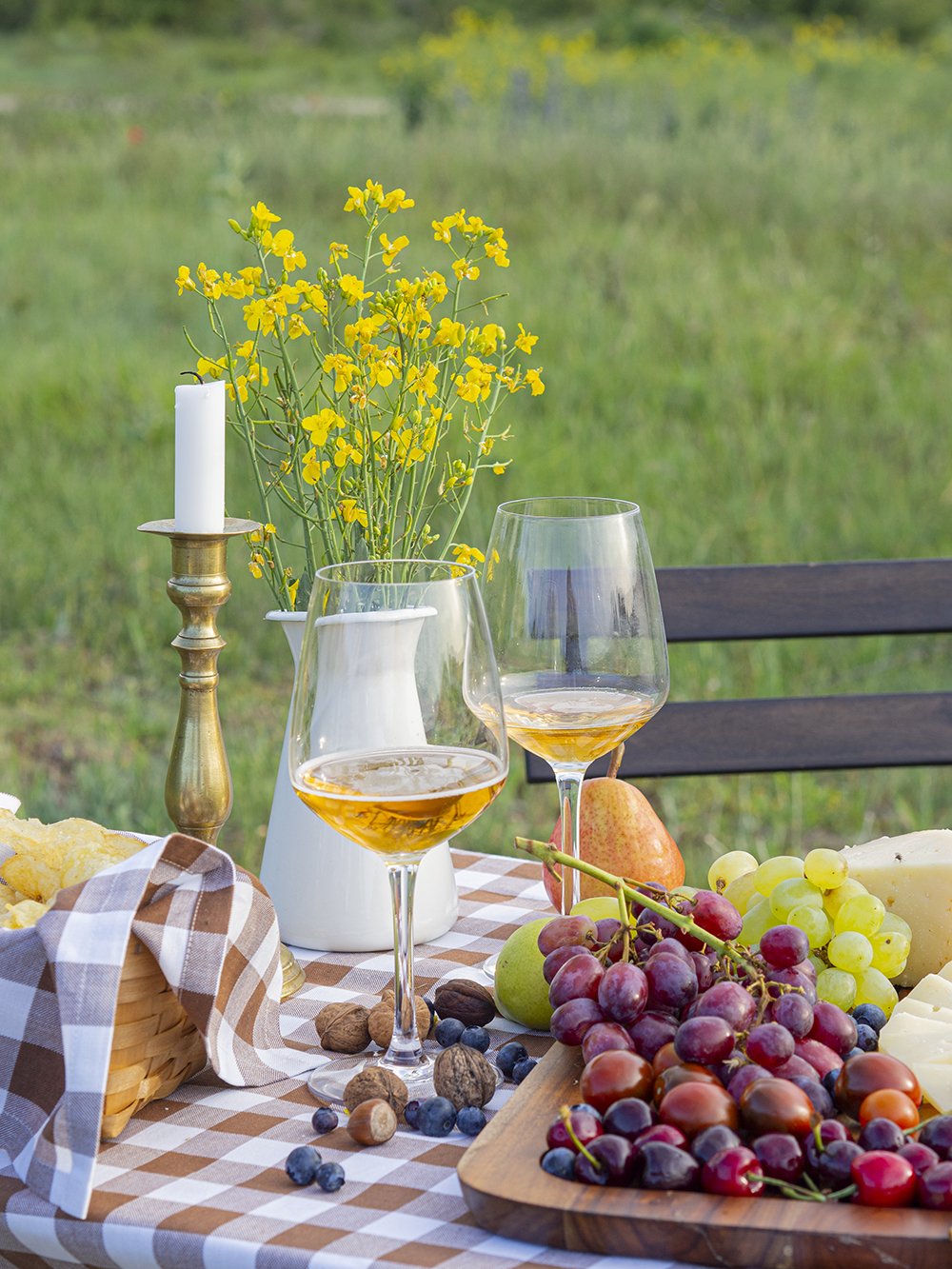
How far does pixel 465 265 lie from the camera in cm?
112

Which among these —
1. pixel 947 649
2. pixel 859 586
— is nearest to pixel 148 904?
pixel 859 586

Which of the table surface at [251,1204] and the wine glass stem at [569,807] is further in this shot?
the wine glass stem at [569,807]

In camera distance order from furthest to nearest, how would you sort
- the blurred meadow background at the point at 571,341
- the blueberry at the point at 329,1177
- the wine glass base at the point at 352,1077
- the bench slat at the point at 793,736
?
the blurred meadow background at the point at 571,341 → the bench slat at the point at 793,736 → the wine glass base at the point at 352,1077 → the blueberry at the point at 329,1177

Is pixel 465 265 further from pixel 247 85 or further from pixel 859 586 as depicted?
pixel 247 85

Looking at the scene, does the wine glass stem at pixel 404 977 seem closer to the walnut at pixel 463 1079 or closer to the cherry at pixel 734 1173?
the walnut at pixel 463 1079

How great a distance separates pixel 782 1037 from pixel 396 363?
24.3 inches

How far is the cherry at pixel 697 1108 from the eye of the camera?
0.72m

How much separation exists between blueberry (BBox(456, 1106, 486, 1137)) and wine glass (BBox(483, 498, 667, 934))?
29 centimetres

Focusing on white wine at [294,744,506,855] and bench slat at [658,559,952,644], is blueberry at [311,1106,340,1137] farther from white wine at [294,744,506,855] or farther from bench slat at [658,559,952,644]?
bench slat at [658,559,952,644]

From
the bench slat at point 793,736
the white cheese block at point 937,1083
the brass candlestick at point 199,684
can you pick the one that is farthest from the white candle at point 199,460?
the bench slat at point 793,736

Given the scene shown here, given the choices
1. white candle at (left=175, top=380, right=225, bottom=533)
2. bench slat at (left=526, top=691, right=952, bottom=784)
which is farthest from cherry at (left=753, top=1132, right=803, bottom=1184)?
bench slat at (left=526, top=691, right=952, bottom=784)

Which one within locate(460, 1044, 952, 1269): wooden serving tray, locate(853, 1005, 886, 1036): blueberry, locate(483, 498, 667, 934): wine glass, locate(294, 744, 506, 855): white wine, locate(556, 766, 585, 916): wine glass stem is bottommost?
locate(460, 1044, 952, 1269): wooden serving tray

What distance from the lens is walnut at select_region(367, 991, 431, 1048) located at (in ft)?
3.14

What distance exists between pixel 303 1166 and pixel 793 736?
1.42 metres
